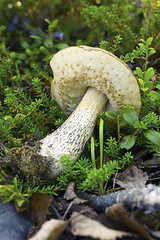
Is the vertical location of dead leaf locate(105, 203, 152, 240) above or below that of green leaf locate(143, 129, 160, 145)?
below

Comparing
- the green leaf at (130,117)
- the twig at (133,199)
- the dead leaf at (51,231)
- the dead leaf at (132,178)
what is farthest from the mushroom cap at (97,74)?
the dead leaf at (51,231)

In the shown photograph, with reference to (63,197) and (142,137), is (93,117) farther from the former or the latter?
(63,197)

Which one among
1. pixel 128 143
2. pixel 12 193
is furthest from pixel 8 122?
pixel 128 143

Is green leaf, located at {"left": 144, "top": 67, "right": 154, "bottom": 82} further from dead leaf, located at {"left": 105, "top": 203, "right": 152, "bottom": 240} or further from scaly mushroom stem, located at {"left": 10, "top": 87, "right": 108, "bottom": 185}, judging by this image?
dead leaf, located at {"left": 105, "top": 203, "right": 152, "bottom": 240}

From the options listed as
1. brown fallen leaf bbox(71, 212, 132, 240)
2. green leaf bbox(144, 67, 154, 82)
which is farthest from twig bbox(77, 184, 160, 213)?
green leaf bbox(144, 67, 154, 82)

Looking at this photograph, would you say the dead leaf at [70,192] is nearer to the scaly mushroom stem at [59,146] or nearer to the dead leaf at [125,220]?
the scaly mushroom stem at [59,146]
